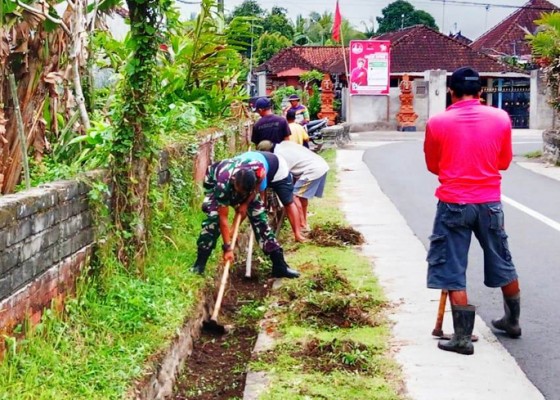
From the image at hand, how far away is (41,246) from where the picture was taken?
4762 mm

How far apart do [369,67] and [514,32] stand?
1907 centimetres

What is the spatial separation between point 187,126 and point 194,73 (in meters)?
2.22

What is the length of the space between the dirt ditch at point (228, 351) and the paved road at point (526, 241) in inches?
76.2

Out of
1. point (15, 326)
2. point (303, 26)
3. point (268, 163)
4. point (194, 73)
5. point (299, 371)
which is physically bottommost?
point (299, 371)

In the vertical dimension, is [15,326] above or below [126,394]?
above

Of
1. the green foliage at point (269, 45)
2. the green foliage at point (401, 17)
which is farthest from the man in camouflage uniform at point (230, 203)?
the green foliage at point (401, 17)

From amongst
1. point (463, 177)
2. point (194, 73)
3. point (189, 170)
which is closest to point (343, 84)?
point (194, 73)

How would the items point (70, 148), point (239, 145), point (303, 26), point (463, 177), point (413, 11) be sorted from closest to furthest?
point (463, 177)
point (70, 148)
point (239, 145)
point (303, 26)
point (413, 11)

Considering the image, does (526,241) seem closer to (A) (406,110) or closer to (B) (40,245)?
(B) (40,245)

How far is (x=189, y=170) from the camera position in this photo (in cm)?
924

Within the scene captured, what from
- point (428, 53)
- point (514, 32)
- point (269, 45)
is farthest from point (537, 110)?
point (269, 45)

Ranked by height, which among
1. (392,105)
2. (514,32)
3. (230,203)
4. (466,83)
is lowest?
(230,203)

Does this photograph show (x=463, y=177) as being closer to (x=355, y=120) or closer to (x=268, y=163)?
(x=268, y=163)

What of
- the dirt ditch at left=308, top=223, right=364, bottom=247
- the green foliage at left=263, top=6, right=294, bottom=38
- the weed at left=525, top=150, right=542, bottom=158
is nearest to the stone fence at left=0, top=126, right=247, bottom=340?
the dirt ditch at left=308, top=223, right=364, bottom=247
